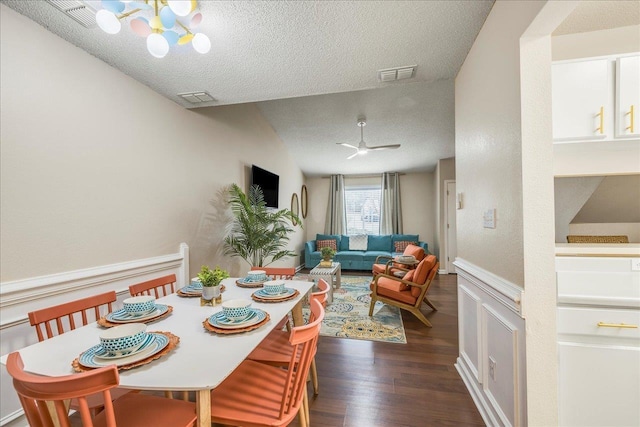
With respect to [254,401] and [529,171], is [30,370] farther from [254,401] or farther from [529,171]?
[529,171]

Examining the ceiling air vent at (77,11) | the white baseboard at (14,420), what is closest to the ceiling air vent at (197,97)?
the ceiling air vent at (77,11)

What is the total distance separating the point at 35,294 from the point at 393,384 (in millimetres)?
2444

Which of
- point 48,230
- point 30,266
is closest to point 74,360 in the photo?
point 30,266

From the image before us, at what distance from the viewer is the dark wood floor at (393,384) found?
169 cm

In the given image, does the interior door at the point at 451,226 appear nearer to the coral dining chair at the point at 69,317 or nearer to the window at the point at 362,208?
the window at the point at 362,208

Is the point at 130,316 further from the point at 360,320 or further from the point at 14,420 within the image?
the point at 360,320

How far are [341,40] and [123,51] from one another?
156 centimetres

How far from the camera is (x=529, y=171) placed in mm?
1266

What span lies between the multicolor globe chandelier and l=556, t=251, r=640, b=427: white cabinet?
233 centimetres

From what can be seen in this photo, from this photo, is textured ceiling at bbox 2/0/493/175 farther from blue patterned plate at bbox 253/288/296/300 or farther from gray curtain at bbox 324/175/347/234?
gray curtain at bbox 324/175/347/234

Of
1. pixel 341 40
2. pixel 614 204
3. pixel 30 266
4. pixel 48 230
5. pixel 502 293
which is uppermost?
pixel 341 40

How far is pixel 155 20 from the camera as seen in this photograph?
1.42 metres

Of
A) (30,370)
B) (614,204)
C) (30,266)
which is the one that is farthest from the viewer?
(614,204)

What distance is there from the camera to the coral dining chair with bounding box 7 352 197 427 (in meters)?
0.73
